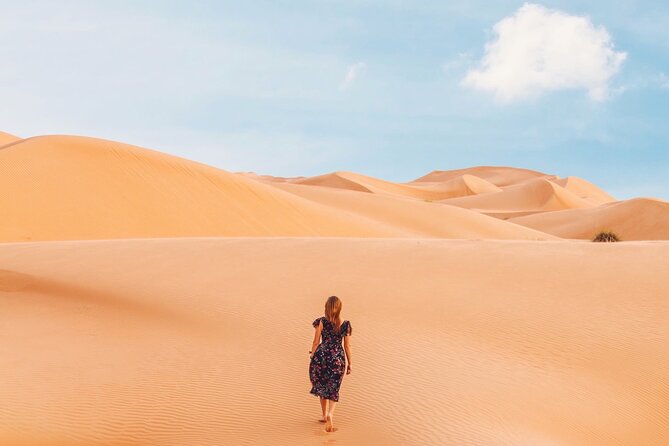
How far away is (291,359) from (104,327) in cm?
362

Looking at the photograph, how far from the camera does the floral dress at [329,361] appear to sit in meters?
7.00

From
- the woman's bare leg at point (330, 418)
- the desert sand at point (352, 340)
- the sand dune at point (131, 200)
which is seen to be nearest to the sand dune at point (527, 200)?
the sand dune at point (131, 200)

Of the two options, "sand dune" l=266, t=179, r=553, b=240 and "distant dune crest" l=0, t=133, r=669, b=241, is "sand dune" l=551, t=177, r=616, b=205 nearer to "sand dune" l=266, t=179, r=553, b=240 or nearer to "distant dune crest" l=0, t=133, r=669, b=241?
"sand dune" l=266, t=179, r=553, b=240

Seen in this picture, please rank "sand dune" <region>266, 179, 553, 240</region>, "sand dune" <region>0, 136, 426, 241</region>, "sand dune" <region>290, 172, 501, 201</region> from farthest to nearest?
"sand dune" <region>290, 172, 501, 201</region>, "sand dune" <region>266, 179, 553, 240</region>, "sand dune" <region>0, 136, 426, 241</region>

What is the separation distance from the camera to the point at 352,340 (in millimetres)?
10094

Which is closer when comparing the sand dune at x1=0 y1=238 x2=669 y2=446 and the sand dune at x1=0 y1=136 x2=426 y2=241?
the sand dune at x1=0 y1=238 x2=669 y2=446

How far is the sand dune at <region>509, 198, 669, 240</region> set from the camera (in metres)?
59.9

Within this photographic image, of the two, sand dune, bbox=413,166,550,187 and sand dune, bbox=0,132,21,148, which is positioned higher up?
sand dune, bbox=413,166,550,187

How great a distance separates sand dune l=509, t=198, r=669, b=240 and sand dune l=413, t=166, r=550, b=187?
80.5 metres

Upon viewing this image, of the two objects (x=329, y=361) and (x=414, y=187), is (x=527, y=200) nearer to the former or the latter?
(x=414, y=187)

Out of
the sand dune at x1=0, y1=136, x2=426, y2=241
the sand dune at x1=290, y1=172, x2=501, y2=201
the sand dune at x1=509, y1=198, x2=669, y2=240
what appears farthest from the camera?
the sand dune at x1=290, y1=172, x2=501, y2=201

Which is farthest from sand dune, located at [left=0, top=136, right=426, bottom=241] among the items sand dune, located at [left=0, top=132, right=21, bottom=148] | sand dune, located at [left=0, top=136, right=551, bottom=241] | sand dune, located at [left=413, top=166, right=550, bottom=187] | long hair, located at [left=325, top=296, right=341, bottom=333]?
sand dune, located at [left=413, top=166, right=550, bottom=187]

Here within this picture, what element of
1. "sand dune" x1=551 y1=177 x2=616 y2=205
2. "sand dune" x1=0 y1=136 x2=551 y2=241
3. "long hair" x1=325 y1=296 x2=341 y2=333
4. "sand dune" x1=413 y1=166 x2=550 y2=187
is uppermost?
"sand dune" x1=413 y1=166 x2=550 y2=187

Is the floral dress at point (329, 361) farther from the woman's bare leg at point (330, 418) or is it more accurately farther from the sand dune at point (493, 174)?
the sand dune at point (493, 174)
